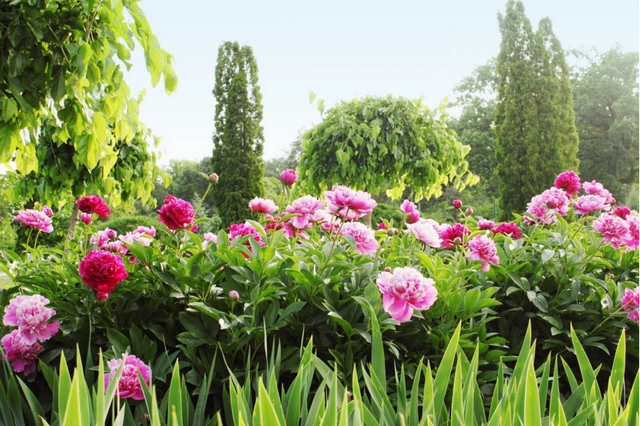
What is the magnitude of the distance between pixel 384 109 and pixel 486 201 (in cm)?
1533

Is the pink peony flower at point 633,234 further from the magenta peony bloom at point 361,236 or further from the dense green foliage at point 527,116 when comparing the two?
the dense green foliage at point 527,116

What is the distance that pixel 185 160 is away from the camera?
32.2 metres

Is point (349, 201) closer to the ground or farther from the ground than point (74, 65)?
closer to the ground

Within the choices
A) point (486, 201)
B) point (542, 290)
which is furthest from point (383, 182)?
point (486, 201)

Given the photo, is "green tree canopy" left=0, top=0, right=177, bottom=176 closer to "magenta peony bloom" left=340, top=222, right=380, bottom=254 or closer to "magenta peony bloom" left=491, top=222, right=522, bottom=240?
"magenta peony bloom" left=340, top=222, right=380, bottom=254

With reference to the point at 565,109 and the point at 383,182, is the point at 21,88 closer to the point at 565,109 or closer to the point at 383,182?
the point at 383,182

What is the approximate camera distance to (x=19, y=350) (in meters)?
1.57

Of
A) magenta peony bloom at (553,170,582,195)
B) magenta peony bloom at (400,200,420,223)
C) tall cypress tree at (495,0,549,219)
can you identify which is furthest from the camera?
tall cypress tree at (495,0,549,219)

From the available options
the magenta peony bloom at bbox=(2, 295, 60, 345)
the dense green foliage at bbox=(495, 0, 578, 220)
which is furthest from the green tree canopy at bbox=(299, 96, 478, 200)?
the dense green foliage at bbox=(495, 0, 578, 220)

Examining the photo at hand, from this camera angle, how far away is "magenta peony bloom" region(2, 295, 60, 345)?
1541mm

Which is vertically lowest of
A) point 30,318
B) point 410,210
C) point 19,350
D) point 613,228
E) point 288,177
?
point 19,350

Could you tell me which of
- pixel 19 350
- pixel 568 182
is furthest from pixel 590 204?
pixel 19 350

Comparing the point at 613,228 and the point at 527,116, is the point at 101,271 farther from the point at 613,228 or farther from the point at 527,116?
the point at 527,116

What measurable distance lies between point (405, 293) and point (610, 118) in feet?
75.3
